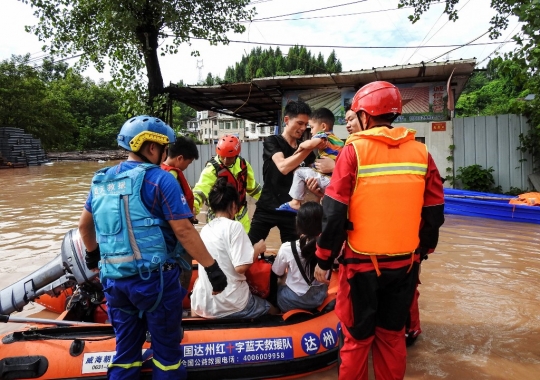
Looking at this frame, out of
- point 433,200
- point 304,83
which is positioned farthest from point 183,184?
point 304,83

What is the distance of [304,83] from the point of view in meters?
11.9

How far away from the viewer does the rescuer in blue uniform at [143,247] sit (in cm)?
231

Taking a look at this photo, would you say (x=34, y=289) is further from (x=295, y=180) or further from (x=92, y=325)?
(x=295, y=180)

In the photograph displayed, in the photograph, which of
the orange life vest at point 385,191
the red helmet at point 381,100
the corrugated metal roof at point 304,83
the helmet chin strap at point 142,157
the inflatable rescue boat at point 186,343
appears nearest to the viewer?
the orange life vest at point 385,191

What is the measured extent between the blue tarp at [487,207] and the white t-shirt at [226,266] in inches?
281

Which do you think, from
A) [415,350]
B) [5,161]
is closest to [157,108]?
[415,350]

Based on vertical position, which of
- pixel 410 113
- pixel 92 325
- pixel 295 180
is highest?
pixel 410 113

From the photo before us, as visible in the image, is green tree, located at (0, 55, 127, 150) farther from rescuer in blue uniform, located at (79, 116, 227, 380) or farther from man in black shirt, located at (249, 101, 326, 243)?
rescuer in blue uniform, located at (79, 116, 227, 380)

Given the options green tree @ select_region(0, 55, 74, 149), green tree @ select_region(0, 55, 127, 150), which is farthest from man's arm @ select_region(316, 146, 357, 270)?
green tree @ select_region(0, 55, 74, 149)

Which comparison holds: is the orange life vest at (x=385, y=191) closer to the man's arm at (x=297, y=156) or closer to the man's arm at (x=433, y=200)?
the man's arm at (x=433, y=200)

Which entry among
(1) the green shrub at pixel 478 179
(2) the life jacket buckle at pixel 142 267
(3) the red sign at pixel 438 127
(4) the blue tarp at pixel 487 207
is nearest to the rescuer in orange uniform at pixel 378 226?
(2) the life jacket buckle at pixel 142 267

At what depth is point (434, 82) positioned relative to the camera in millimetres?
10992

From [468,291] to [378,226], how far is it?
10.9 ft

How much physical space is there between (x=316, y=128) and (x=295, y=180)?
481 millimetres
